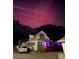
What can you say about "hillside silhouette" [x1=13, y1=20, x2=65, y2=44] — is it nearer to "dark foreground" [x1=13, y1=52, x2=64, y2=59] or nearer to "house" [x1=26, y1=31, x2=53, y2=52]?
"house" [x1=26, y1=31, x2=53, y2=52]

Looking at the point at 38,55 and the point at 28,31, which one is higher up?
the point at 28,31

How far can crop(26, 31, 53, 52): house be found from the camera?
1452 millimetres

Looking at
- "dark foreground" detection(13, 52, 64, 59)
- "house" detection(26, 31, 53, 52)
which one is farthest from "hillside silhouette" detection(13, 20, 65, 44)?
"dark foreground" detection(13, 52, 64, 59)

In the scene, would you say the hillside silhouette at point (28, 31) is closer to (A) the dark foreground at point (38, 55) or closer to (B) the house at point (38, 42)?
(B) the house at point (38, 42)

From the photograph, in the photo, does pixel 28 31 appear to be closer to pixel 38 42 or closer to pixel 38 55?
pixel 38 42

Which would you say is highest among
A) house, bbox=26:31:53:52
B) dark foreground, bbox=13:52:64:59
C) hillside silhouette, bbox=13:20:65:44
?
hillside silhouette, bbox=13:20:65:44

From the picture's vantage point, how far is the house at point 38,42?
1.45 metres

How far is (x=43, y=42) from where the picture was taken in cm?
147

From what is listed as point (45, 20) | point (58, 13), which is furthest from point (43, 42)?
point (58, 13)

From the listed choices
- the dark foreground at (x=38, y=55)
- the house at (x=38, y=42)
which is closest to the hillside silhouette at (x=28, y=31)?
the house at (x=38, y=42)

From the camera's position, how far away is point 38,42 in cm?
145

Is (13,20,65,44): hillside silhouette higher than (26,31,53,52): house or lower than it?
higher

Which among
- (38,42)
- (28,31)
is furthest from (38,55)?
Result: (28,31)
